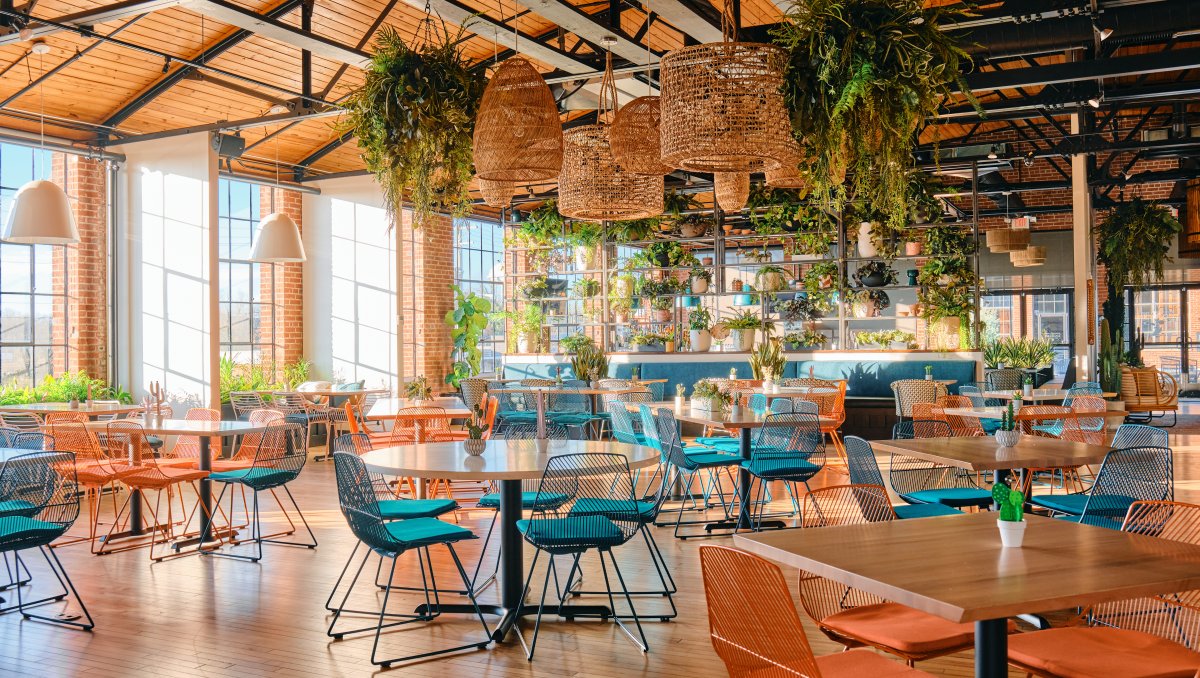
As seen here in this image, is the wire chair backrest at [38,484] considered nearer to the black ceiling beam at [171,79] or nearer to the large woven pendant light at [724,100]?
the large woven pendant light at [724,100]

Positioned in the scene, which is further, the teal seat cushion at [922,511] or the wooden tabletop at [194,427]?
the wooden tabletop at [194,427]

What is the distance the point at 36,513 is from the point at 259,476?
5.12 feet

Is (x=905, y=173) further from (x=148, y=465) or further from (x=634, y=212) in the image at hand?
(x=148, y=465)

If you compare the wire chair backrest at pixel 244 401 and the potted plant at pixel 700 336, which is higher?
the potted plant at pixel 700 336

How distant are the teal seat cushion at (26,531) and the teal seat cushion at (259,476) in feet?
5.02

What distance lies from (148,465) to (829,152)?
5.36 metres

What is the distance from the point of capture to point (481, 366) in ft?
53.6

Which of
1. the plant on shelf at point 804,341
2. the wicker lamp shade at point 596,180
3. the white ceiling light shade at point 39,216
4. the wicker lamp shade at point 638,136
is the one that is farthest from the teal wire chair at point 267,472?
the plant on shelf at point 804,341

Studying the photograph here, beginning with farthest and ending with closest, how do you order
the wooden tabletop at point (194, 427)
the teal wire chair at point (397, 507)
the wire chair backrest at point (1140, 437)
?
the wooden tabletop at point (194, 427), the wire chair backrest at point (1140, 437), the teal wire chair at point (397, 507)

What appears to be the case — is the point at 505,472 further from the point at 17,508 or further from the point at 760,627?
the point at 17,508

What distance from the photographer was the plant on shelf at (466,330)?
15.4m

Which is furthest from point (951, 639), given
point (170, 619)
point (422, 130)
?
point (170, 619)

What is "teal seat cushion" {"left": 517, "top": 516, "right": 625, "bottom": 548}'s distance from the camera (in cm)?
435

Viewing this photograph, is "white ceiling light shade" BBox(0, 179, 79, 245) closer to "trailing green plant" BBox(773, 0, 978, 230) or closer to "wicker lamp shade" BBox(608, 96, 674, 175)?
"wicker lamp shade" BBox(608, 96, 674, 175)
